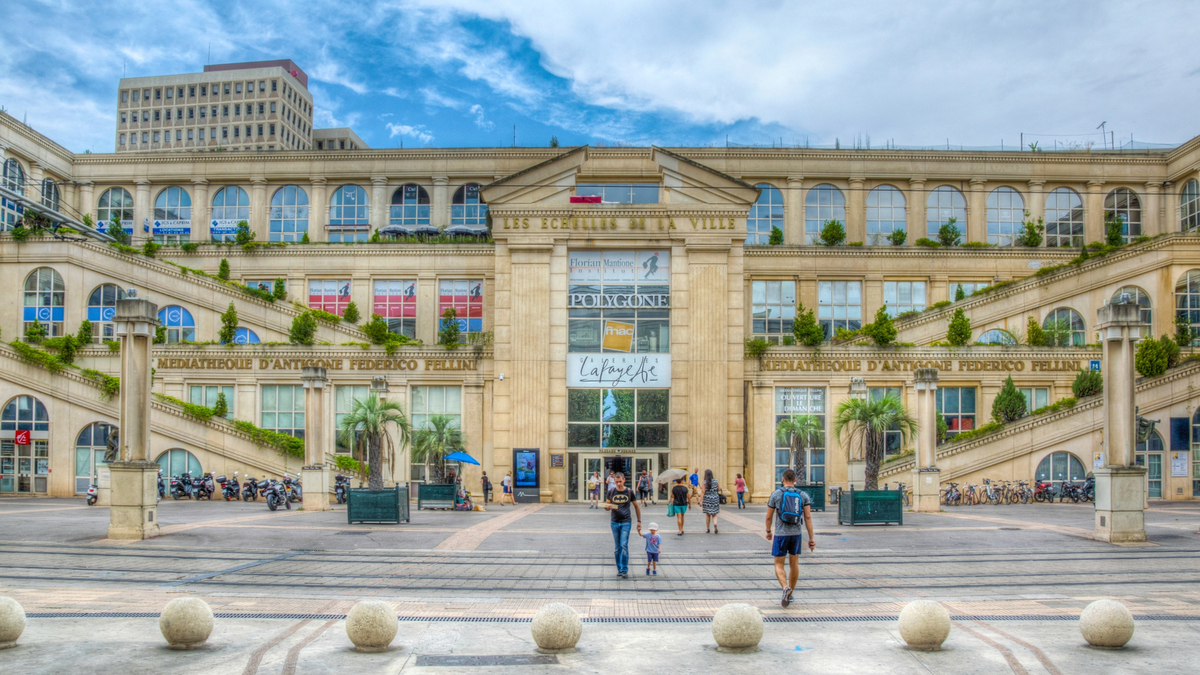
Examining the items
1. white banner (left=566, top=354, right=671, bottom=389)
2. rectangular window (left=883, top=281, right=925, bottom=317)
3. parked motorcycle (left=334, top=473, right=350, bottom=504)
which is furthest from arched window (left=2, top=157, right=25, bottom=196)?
rectangular window (left=883, top=281, right=925, bottom=317)

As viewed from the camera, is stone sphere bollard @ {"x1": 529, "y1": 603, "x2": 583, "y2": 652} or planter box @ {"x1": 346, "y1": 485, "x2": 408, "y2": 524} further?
planter box @ {"x1": 346, "y1": 485, "x2": 408, "y2": 524}

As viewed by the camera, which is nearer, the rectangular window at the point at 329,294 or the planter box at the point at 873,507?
the planter box at the point at 873,507

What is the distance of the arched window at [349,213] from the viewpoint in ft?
191

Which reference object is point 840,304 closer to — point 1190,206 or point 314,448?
point 1190,206

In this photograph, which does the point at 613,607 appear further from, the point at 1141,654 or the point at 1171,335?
the point at 1171,335

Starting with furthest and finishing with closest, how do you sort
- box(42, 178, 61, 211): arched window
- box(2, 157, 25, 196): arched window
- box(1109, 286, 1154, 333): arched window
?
1. box(42, 178, 61, 211): arched window
2. box(2, 157, 25, 196): arched window
3. box(1109, 286, 1154, 333): arched window

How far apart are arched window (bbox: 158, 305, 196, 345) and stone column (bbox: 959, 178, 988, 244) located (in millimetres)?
46870

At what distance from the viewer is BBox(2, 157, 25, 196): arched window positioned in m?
52.3

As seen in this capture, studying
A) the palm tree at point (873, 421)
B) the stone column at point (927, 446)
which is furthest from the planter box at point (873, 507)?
the palm tree at point (873, 421)

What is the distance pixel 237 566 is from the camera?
16781 millimetres

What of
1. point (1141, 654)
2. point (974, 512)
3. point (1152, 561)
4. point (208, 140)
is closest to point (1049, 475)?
point (974, 512)

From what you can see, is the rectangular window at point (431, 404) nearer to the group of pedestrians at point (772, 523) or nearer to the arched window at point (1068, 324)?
the group of pedestrians at point (772, 523)

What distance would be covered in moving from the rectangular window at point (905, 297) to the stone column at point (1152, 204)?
17849mm

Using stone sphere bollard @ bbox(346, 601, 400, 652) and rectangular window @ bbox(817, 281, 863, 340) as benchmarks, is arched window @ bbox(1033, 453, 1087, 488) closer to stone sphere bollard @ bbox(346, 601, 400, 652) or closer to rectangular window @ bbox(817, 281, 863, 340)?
rectangular window @ bbox(817, 281, 863, 340)
